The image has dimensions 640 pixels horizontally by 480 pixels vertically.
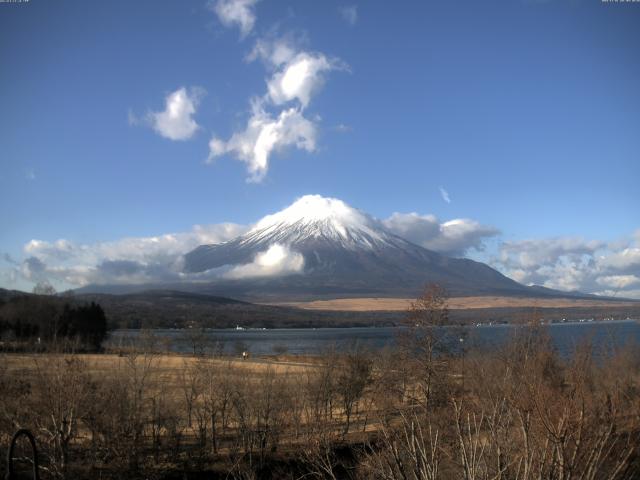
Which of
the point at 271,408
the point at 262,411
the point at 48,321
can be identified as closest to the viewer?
the point at 271,408

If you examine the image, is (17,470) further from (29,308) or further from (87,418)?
(29,308)

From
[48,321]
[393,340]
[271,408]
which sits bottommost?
[393,340]

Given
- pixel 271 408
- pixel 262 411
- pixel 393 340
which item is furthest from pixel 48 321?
pixel 271 408

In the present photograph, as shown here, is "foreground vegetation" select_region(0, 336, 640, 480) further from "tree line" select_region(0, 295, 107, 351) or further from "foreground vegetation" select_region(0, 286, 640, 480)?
"tree line" select_region(0, 295, 107, 351)

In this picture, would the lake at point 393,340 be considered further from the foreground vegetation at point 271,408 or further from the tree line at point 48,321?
the tree line at point 48,321

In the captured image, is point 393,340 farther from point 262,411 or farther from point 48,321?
point 48,321

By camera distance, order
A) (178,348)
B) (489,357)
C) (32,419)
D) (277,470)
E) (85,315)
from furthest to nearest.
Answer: (178,348) → (85,315) → (489,357) → (277,470) → (32,419)

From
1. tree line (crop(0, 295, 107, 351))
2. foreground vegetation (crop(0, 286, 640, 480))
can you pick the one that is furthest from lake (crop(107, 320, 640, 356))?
tree line (crop(0, 295, 107, 351))

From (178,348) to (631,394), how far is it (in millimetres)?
84399

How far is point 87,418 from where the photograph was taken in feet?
72.0

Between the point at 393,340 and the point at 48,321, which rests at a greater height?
the point at 48,321

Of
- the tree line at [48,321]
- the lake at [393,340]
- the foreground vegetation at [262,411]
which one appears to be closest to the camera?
the foreground vegetation at [262,411]

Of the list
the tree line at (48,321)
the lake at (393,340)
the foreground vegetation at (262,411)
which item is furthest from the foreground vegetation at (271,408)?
the tree line at (48,321)

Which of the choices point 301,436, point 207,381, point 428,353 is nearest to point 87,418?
point 207,381
